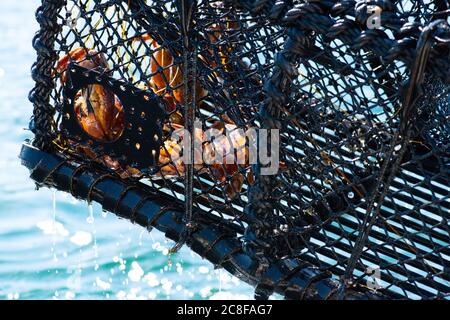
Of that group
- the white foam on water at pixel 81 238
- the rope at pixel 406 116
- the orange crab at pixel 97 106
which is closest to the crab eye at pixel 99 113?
the orange crab at pixel 97 106

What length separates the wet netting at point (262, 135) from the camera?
175 centimetres

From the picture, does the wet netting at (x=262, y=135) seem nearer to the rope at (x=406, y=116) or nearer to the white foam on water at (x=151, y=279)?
the rope at (x=406, y=116)

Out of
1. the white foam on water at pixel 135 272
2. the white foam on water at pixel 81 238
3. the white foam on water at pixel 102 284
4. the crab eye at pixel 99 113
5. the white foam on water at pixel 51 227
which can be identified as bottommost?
the white foam on water at pixel 102 284

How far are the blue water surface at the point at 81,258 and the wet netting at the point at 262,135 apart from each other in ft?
5.01

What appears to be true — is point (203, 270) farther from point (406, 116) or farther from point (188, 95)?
point (406, 116)

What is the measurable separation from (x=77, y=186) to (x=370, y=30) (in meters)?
1.02

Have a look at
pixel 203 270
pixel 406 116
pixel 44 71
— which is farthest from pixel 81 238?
pixel 406 116

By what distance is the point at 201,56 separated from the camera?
217 cm

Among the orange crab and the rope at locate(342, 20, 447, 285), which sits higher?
the orange crab

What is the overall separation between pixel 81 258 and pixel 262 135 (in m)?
2.57

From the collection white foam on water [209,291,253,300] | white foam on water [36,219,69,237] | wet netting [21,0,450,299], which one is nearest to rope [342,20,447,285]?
wet netting [21,0,450,299]

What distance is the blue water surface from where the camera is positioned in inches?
161

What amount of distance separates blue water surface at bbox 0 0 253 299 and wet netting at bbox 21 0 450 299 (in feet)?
5.01

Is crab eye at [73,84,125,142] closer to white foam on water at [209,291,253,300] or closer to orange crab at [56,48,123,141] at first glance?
orange crab at [56,48,123,141]
